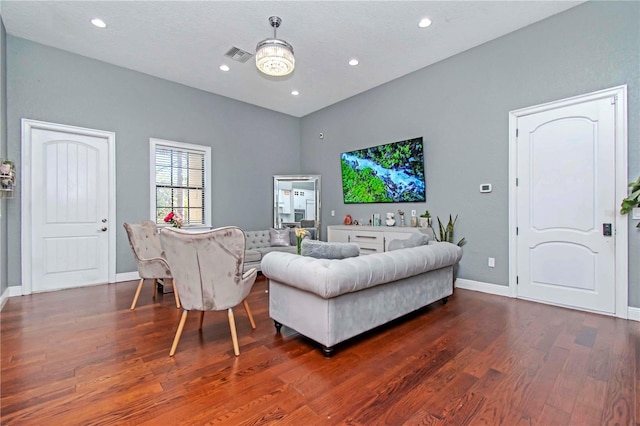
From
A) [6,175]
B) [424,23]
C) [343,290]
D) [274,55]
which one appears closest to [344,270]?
[343,290]

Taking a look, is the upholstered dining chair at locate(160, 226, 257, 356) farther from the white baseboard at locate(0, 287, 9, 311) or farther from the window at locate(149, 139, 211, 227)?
the window at locate(149, 139, 211, 227)

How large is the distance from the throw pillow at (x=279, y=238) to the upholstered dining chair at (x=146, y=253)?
2.11m

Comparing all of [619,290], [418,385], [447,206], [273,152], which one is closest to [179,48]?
[273,152]

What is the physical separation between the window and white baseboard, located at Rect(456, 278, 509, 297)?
456cm

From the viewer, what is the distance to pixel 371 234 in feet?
16.9

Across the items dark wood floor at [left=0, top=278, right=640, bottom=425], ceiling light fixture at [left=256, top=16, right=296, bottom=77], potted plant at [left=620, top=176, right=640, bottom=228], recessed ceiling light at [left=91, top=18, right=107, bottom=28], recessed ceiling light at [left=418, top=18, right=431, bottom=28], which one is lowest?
dark wood floor at [left=0, top=278, right=640, bottom=425]

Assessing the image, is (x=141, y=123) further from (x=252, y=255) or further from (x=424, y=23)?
(x=424, y=23)

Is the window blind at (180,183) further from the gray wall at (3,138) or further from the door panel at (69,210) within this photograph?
the gray wall at (3,138)

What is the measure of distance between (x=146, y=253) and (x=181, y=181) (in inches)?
76.9

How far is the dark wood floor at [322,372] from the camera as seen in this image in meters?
1.65

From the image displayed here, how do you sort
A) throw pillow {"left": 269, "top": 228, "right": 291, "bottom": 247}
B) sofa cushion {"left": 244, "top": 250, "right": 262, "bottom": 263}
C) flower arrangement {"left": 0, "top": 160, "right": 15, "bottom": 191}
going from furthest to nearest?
throw pillow {"left": 269, "top": 228, "right": 291, "bottom": 247}, sofa cushion {"left": 244, "top": 250, "right": 262, "bottom": 263}, flower arrangement {"left": 0, "top": 160, "right": 15, "bottom": 191}

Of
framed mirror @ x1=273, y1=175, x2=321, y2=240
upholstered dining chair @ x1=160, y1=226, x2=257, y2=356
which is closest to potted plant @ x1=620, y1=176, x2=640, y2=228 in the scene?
upholstered dining chair @ x1=160, y1=226, x2=257, y2=356

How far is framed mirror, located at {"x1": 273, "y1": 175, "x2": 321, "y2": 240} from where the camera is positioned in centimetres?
675

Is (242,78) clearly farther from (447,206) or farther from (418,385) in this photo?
(418,385)
